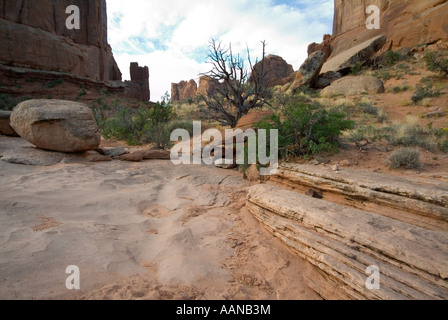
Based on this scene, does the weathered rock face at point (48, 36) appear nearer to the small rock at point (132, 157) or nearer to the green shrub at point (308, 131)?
the small rock at point (132, 157)

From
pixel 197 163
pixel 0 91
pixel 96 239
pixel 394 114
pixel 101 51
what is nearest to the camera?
pixel 96 239

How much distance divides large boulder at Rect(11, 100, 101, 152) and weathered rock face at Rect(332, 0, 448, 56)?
76.7 feet

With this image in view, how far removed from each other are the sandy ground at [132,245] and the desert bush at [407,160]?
8.57 feet

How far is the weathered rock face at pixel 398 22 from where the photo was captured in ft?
53.8

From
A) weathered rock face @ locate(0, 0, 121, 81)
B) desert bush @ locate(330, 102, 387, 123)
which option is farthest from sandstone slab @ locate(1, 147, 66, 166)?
weathered rock face @ locate(0, 0, 121, 81)

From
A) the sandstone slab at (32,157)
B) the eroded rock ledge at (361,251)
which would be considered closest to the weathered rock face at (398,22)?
the eroded rock ledge at (361,251)

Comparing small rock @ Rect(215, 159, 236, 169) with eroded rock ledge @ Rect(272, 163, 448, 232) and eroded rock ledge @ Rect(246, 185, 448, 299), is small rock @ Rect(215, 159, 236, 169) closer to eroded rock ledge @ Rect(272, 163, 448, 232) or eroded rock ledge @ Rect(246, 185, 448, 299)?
eroded rock ledge @ Rect(272, 163, 448, 232)

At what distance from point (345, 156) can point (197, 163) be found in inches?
142

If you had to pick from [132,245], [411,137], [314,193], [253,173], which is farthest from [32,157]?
[411,137]

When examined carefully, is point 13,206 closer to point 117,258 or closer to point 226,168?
point 117,258

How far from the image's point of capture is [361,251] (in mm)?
1796

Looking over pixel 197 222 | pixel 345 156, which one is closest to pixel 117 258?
pixel 197 222
